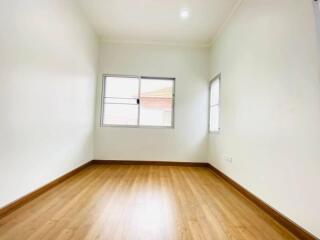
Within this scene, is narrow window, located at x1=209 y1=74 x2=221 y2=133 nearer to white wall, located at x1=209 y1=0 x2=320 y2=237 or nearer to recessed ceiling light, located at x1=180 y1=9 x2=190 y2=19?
white wall, located at x1=209 y1=0 x2=320 y2=237

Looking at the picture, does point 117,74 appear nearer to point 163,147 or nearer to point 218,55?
point 163,147

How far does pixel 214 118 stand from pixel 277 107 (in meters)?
2.24

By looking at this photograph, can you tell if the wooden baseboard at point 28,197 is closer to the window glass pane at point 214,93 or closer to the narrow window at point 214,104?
the narrow window at point 214,104

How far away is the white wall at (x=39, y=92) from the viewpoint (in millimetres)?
1743

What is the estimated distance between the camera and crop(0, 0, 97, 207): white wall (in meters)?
1.74

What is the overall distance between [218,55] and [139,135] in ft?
8.27

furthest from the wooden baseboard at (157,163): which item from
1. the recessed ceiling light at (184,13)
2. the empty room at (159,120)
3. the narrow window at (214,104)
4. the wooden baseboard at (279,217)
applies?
the recessed ceiling light at (184,13)

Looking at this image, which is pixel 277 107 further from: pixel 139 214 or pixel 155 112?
pixel 155 112

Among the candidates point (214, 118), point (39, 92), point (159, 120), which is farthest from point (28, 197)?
point (214, 118)

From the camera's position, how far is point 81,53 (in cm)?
344

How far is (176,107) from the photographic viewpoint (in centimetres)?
445

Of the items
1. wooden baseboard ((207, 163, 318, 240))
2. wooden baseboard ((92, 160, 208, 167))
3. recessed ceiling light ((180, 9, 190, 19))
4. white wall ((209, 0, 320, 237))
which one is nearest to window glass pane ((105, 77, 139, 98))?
Result: wooden baseboard ((92, 160, 208, 167))

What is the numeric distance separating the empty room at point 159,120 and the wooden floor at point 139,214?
0.02 m

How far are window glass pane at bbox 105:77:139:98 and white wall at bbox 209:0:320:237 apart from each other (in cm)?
230
